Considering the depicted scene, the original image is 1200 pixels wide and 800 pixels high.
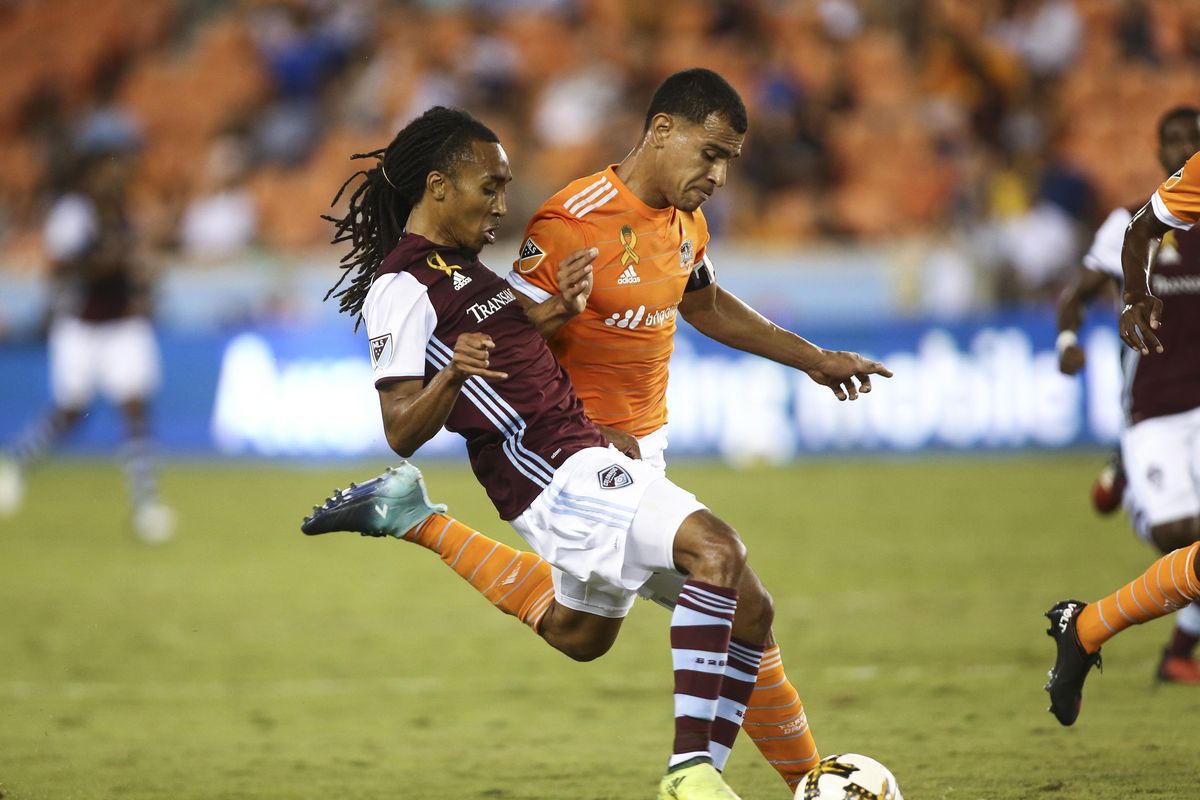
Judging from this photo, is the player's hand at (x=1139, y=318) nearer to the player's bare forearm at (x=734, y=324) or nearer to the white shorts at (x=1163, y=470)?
the player's bare forearm at (x=734, y=324)

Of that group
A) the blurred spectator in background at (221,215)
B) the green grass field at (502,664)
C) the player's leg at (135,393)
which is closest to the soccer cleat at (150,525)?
the player's leg at (135,393)

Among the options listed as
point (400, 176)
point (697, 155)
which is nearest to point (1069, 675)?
point (697, 155)

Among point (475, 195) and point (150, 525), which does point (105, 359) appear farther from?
point (475, 195)

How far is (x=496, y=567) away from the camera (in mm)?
5816

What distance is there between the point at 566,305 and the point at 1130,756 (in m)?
2.76

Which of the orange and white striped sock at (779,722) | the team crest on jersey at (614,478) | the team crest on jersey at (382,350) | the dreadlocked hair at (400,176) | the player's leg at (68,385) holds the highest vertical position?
the player's leg at (68,385)

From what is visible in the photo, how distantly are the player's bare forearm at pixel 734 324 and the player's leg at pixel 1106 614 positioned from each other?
142 centimetres

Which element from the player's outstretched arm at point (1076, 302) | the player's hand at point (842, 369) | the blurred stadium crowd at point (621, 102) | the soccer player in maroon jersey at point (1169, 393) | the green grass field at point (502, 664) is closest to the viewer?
the player's hand at point (842, 369)

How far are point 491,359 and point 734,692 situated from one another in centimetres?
135

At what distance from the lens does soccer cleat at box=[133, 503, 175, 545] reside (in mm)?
12812

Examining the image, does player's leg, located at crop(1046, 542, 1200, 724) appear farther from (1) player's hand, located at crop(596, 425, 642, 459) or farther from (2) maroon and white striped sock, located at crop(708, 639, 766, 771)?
(1) player's hand, located at crop(596, 425, 642, 459)

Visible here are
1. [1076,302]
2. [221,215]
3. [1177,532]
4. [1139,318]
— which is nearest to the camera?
[1139,318]

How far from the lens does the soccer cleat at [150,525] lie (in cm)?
1281

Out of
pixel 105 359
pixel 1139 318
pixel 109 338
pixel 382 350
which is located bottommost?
pixel 382 350
